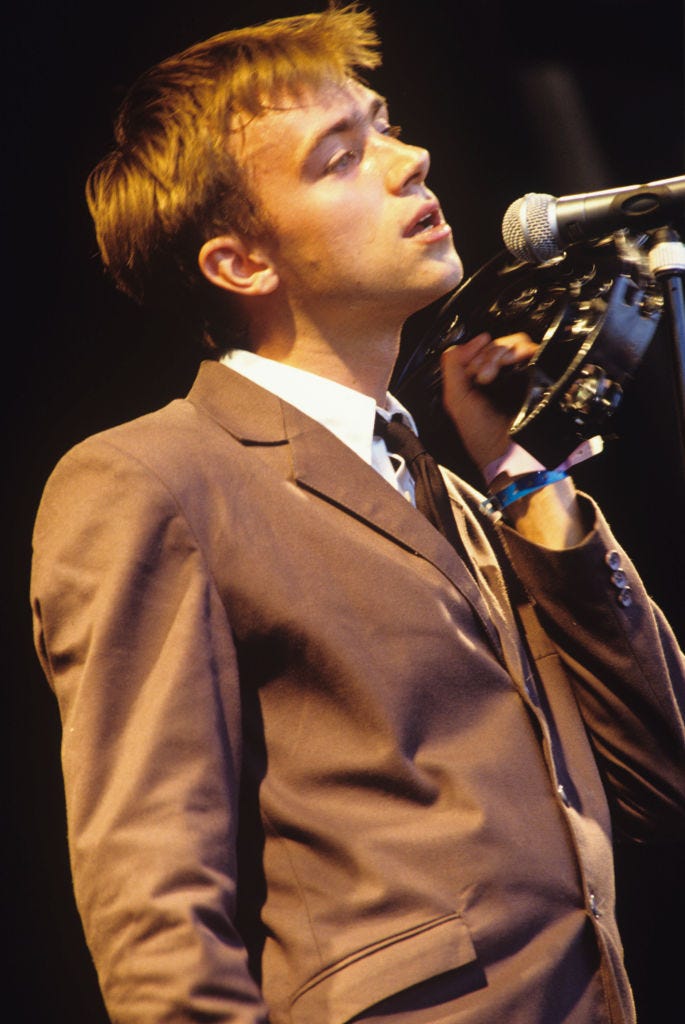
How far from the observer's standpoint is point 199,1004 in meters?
1.05

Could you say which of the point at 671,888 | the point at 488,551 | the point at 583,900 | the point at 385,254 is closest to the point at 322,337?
the point at 385,254

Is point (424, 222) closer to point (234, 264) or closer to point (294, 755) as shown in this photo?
point (234, 264)

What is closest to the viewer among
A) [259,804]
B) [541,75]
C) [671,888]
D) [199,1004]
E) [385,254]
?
[199,1004]

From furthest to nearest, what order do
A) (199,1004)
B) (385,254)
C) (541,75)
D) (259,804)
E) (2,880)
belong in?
1. (541,75)
2. (2,880)
3. (385,254)
4. (259,804)
5. (199,1004)

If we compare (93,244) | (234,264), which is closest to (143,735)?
(234,264)

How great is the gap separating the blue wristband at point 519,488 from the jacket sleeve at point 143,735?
58 cm

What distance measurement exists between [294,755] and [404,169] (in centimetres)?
94

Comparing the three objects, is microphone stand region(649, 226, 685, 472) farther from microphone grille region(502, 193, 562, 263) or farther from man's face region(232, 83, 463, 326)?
man's face region(232, 83, 463, 326)

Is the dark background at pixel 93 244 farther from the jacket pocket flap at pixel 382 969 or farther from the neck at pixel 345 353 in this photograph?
the jacket pocket flap at pixel 382 969

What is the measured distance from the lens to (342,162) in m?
1.72

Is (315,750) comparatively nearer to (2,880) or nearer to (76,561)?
(76,561)

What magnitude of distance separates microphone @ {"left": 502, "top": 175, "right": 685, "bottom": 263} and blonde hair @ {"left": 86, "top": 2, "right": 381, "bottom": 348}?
53cm

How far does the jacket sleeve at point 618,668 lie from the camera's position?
1.63 meters

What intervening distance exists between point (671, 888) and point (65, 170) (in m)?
1.93
